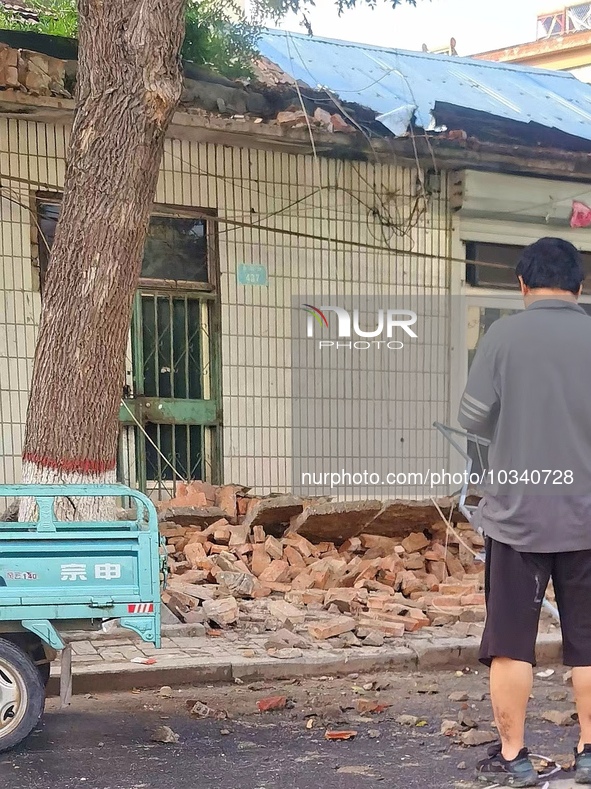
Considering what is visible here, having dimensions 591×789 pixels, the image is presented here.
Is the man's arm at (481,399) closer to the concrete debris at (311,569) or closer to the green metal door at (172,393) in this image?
the concrete debris at (311,569)

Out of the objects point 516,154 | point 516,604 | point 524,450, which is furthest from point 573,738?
point 516,154

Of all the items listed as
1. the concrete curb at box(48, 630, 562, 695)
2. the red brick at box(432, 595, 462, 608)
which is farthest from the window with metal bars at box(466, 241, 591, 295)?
the concrete curb at box(48, 630, 562, 695)

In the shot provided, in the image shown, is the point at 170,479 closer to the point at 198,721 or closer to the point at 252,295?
the point at 252,295

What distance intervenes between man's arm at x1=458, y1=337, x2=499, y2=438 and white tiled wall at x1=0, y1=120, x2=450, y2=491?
4601 mm

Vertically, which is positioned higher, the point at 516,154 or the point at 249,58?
the point at 249,58

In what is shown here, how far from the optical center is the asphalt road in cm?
349

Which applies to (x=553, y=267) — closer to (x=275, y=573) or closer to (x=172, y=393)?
(x=275, y=573)

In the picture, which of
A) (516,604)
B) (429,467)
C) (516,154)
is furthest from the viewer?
(429,467)

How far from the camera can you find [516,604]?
307 cm

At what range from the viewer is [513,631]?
10.0 ft

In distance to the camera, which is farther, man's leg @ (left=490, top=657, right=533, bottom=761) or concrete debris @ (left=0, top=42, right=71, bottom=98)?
concrete debris @ (left=0, top=42, right=71, bottom=98)

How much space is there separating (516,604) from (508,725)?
46 centimetres

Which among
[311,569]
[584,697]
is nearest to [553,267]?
[584,697]

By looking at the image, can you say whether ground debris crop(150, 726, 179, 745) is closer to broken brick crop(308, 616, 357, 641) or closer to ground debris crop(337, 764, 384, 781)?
ground debris crop(337, 764, 384, 781)
